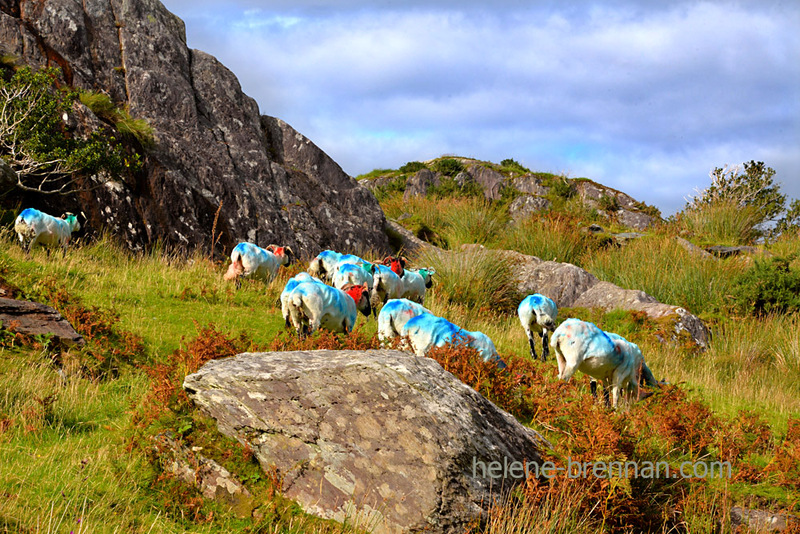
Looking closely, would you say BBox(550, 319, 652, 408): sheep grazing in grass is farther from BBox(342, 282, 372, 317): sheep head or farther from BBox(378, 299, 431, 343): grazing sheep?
BBox(342, 282, 372, 317): sheep head

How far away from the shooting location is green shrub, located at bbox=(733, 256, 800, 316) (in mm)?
14930

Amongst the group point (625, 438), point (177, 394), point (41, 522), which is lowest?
point (41, 522)

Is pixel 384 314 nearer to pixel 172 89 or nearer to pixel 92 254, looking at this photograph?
pixel 92 254

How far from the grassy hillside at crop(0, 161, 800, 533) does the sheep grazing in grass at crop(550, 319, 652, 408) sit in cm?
31

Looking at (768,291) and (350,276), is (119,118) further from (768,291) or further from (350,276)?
(768,291)

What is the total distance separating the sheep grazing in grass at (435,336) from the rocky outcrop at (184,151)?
10.0 meters

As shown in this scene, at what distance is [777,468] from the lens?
249 inches

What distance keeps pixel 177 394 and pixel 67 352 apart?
262 cm

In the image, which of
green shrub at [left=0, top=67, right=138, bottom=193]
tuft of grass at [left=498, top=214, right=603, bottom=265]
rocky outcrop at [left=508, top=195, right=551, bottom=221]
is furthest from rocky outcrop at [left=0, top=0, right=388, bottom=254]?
rocky outcrop at [left=508, top=195, right=551, bottom=221]

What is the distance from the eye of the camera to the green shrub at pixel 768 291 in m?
14.9

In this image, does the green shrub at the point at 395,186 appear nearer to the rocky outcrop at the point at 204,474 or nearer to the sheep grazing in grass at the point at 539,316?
the sheep grazing in grass at the point at 539,316

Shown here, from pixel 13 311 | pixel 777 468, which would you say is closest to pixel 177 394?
pixel 13 311

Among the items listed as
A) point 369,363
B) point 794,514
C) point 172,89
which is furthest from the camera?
point 172,89

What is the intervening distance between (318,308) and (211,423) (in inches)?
128
